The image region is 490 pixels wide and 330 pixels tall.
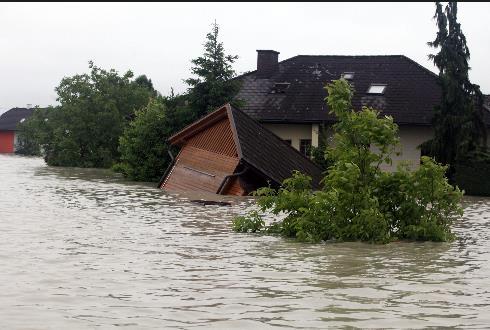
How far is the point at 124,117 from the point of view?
48.7 meters

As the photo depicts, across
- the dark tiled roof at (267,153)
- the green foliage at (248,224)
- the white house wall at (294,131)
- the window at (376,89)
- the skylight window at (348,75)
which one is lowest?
the green foliage at (248,224)

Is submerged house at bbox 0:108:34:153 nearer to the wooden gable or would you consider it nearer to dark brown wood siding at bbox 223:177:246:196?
the wooden gable

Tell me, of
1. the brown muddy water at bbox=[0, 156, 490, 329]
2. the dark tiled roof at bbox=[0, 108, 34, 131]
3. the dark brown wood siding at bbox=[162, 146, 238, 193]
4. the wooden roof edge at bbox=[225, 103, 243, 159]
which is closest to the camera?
the brown muddy water at bbox=[0, 156, 490, 329]

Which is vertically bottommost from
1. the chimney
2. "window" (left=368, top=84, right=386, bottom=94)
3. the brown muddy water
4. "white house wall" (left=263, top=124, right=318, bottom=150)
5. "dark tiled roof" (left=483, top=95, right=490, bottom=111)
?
the brown muddy water

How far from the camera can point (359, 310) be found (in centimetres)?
884

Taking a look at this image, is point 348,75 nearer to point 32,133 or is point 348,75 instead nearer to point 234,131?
point 234,131

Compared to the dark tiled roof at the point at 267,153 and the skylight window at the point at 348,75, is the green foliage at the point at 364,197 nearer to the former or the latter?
the dark tiled roof at the point at 267,153

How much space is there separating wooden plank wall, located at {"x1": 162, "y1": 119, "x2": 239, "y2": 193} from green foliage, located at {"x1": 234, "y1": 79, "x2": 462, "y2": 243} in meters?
Result: 10.8

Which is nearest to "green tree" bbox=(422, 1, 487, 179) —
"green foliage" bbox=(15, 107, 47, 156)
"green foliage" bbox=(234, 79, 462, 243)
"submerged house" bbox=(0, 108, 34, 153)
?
"green foliage" bbox=(234, 79, 462, 243)

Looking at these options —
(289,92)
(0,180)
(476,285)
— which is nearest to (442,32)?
(289,92)

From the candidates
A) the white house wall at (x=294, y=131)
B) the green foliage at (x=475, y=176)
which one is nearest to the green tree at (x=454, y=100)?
the green foliage at (x=475, y=176)

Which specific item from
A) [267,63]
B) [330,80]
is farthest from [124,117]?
[330,80]

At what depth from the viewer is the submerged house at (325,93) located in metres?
Answer: 40.8

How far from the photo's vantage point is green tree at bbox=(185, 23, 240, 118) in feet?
115
